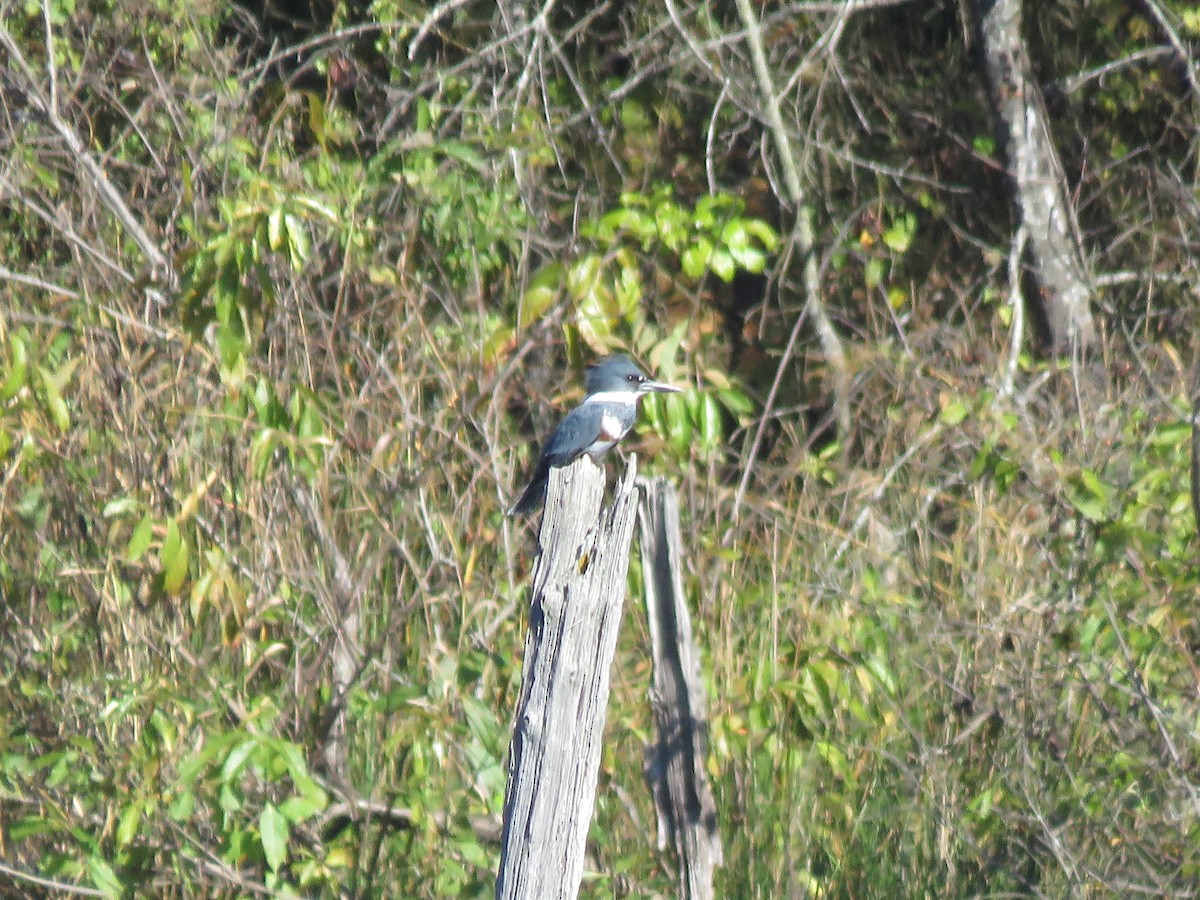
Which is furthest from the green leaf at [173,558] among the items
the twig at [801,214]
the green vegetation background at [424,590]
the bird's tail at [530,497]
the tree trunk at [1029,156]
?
the tree trunk at [1029,156]

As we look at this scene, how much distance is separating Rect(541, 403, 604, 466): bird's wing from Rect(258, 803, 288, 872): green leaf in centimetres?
142

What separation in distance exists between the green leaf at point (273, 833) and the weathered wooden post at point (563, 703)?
2.53 ft

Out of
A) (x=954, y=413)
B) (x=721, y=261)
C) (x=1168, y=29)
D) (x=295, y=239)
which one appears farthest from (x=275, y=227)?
(x=1168, y=29)

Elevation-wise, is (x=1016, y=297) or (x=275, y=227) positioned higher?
(x=1016, y=297)

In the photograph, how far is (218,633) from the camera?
3.76 metres

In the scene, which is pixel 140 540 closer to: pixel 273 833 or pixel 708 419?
pixel 273 833

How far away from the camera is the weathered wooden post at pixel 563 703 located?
2354 millimetres

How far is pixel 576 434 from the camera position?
13.5 feet

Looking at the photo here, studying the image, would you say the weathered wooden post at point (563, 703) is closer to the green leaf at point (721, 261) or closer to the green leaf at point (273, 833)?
the green leaf at point (273, 833)

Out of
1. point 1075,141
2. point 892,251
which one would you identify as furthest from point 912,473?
point 1075,141

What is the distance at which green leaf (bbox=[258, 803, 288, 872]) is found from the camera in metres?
2.98

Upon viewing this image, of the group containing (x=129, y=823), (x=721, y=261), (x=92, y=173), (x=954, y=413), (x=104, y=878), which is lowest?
(x=104, y=878)

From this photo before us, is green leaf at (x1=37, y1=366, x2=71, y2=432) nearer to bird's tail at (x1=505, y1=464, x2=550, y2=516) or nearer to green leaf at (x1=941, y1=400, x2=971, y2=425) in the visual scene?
bird's tail at (x1=505, y1=464, x2=550, y2=516)

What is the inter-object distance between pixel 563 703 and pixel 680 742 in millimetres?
872
